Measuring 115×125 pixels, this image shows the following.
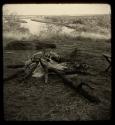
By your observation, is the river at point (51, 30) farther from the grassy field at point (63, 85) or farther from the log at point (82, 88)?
the log at point (82, 88)

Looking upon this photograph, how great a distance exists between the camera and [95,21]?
0.92 meters

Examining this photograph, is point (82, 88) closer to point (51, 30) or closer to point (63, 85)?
point (63, 85)

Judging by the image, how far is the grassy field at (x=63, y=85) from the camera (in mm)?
885

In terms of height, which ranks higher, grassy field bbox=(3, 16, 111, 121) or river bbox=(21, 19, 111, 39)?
river bbox=(21, 19, 111, 39)

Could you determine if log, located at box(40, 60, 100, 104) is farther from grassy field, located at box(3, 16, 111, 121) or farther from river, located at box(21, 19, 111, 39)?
river, located at box(21, 19, 111, 39)

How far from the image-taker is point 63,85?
35.3 inches

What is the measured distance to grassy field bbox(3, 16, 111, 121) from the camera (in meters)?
0.89

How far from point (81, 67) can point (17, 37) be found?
0.81ft

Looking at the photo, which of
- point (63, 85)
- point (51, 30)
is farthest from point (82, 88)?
point (51, 30)

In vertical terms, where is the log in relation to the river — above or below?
below

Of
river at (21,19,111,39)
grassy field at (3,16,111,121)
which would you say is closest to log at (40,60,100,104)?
grassy field at (3,16,111,121)

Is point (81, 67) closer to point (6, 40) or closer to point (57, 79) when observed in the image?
point (57, 79)

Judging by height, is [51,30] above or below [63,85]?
above
